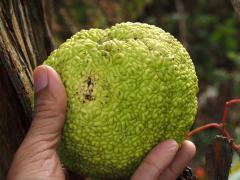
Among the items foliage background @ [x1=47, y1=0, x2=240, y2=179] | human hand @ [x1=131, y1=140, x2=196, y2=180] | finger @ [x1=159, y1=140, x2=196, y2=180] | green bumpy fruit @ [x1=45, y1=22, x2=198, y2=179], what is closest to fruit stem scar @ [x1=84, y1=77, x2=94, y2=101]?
green bumpy fruit @ [x1=45, y1=22, x2=198, y2=179]

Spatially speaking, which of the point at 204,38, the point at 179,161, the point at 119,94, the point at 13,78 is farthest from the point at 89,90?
the point at 204,38

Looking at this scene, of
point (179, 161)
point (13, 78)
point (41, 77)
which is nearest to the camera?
point (41, 77)

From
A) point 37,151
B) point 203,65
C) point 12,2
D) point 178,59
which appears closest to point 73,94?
point 37,151

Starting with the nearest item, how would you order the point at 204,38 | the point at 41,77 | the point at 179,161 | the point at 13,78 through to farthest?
the point at 41,77 → the point at 13,78 → the point at 179,161 → the point at 204,38

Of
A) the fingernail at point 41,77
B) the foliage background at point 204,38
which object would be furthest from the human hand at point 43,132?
the foliage background at point 204,38

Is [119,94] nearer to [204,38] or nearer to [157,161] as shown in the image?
[157,161]

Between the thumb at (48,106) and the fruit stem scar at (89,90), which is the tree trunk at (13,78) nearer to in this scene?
the thumb at (48,106)

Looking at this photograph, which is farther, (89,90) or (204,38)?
(204,38)

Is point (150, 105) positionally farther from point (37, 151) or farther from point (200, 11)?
point (200, 11)
